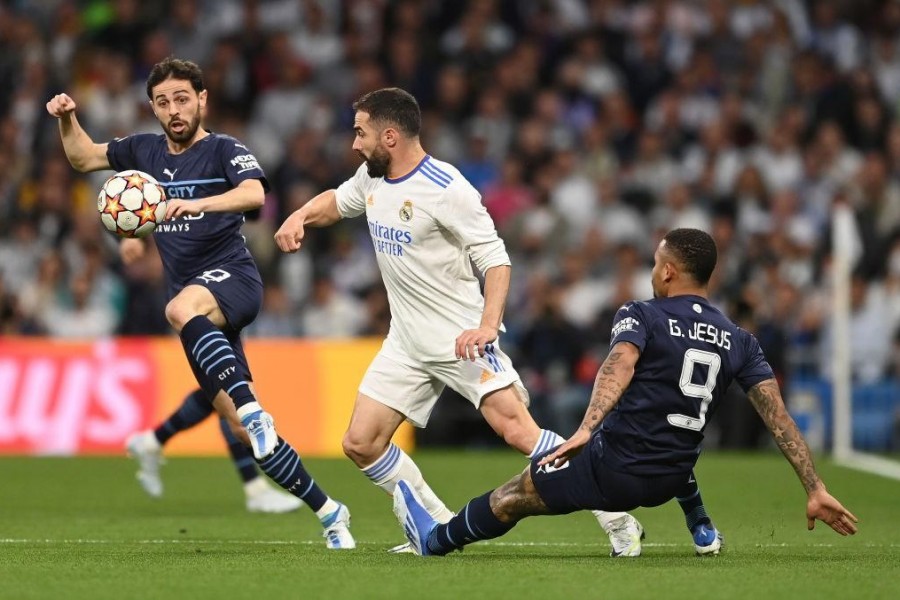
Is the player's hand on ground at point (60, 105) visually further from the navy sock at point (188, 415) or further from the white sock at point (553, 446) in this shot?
the white sock at point (553, 446)

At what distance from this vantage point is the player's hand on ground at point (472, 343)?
7.46 m

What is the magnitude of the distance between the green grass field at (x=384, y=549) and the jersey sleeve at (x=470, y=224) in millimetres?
1515

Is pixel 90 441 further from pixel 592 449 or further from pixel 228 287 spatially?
pixel 592 449

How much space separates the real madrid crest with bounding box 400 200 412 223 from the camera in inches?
313

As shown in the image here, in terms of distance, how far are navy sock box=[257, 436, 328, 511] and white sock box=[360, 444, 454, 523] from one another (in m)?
0.30

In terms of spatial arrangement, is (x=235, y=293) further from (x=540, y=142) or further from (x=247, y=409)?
(x=540, y=142)

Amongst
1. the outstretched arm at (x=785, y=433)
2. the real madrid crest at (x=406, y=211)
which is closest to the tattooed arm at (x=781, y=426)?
the outstretched arm at (x=785, y=433)

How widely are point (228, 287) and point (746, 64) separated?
1262 cm

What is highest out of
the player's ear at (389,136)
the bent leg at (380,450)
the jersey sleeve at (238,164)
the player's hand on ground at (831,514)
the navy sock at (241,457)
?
the player's ear at (389,136)

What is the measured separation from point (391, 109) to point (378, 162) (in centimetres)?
28

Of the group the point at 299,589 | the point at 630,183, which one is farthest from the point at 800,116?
the point at 299,589

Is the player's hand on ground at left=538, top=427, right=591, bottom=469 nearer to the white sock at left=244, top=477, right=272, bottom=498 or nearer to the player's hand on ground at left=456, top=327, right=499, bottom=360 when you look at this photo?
the player's hand on ground at left=456, top=327, right=499, bottom=360

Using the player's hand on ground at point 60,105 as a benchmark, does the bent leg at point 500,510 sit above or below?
below

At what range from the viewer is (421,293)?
8047mm
